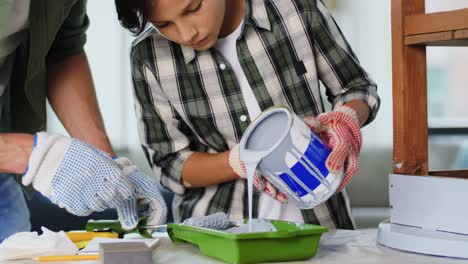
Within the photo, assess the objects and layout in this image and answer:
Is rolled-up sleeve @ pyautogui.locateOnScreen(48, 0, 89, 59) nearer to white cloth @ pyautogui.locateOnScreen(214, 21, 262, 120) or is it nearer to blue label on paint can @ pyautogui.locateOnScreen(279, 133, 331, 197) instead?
white cloth @ pyautogui.locateOnScreen(214, 21, 262, 120)

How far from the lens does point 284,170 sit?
1231 millimetres

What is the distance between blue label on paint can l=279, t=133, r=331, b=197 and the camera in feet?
4.01

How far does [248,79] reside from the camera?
179 centimetres

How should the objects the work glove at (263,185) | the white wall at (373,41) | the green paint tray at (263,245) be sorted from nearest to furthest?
the green paint tray at (263,245) < the work glove at (263,185) < the white wall at (373,41)

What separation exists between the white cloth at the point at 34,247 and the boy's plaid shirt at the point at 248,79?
1.93ft

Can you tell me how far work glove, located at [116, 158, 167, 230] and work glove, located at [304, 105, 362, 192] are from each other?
0.31 metres

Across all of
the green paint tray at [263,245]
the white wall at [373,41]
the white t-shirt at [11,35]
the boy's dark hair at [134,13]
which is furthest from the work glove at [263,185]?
the white wall at [373,41]

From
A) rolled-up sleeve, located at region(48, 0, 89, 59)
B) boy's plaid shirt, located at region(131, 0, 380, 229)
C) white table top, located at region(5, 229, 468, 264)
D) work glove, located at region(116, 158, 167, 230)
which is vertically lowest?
white table top, located at region(5, 229, 468, 264)

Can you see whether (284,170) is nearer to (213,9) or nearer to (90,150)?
(90,150)

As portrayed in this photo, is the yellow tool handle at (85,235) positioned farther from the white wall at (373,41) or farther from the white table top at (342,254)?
the white wall at (373,41)

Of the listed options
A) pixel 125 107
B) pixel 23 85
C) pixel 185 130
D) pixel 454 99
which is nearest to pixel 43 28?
pixel 23 85

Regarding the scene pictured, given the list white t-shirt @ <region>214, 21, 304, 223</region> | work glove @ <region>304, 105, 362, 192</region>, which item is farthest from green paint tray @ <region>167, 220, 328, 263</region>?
white t-shirt @ <region>214, 21, 304, 223</region>

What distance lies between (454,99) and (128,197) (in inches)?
127

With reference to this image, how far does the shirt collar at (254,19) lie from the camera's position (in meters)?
1.78
